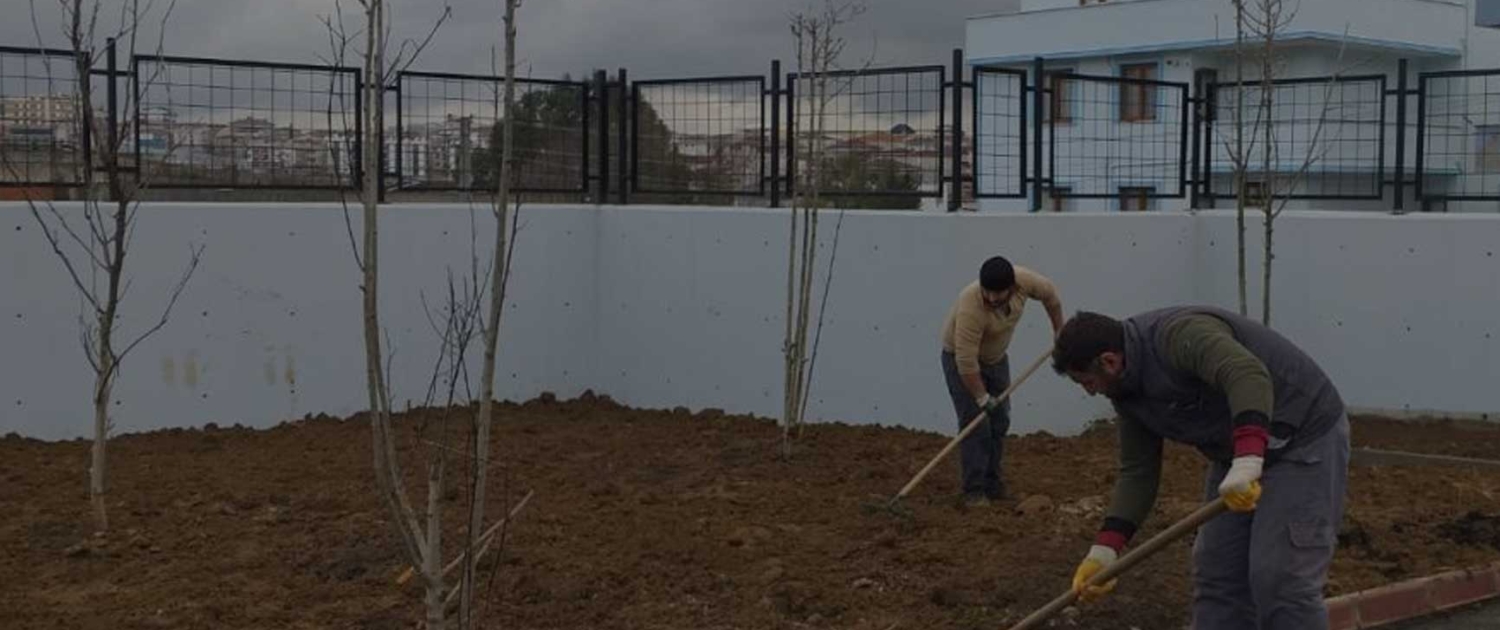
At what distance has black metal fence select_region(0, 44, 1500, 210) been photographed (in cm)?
1055

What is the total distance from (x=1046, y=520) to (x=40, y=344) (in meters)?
6.05

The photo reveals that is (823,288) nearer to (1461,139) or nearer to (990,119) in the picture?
(990,119)

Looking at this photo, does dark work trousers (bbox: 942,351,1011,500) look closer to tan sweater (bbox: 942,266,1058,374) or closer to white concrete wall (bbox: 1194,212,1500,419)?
tan sweater (bbox: 942,266,1058,374)

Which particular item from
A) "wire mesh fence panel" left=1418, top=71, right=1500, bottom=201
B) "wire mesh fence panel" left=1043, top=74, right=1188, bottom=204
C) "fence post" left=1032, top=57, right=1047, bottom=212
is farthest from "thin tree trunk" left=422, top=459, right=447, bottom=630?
"wire mesh fence panel" left=1418, top=71, right=1500, bottom=201

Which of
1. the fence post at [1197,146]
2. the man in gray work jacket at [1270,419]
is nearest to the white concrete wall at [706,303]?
the fence post at [1197,146]

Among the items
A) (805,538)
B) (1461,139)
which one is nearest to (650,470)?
(805,538)

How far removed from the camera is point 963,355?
7887mm

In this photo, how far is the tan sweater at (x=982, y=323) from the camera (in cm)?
789

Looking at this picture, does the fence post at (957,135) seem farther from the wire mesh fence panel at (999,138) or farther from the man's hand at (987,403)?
the man's hand at (987,403)

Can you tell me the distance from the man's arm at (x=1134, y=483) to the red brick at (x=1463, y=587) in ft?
8.14

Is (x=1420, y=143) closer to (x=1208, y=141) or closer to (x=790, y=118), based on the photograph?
(x=1208, y=141)

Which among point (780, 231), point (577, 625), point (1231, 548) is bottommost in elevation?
point (577, 625)

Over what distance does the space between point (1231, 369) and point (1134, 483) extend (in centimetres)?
80

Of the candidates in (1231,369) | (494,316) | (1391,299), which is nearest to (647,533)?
(494,316)
